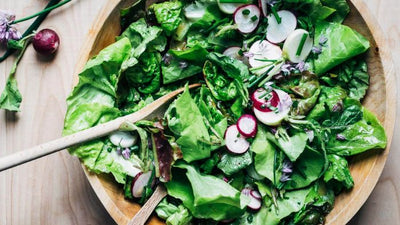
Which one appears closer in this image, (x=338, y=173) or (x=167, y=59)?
(x=338, y=173)

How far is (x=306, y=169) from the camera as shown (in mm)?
1888

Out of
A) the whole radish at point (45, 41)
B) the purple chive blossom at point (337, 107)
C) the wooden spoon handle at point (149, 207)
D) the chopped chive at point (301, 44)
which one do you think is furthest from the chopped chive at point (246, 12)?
the whole radish at point (45, 41)

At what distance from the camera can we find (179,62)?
194cm

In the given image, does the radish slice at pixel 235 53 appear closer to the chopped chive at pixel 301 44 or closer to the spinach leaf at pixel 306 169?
the chopped chive at pixel 301 44

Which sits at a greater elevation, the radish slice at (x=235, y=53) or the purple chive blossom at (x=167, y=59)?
the purple chive blossom at (x=167, y=59)

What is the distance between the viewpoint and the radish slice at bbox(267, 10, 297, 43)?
6.31 ft

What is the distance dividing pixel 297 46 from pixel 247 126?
0.34 m

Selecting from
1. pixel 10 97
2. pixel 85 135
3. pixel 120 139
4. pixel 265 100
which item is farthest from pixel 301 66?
pixel 10 97

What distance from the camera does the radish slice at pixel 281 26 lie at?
1.92 metres

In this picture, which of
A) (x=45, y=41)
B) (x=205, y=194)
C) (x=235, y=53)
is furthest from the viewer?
(x=45, y=41)

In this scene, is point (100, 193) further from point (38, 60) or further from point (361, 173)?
point (361, 173)

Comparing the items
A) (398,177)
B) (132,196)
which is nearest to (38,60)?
(132,196)

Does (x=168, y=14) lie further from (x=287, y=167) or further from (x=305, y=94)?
(x=287, y=167)

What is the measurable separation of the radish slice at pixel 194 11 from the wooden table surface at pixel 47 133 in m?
0.43
